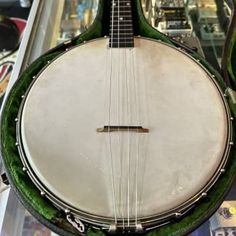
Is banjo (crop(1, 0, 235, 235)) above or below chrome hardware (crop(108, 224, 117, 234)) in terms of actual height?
above

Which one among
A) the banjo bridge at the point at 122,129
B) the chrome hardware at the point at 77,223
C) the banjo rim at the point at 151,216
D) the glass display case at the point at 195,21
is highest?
the glass display case at the point at 195,21

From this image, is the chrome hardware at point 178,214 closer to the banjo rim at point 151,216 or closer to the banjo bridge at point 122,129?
the banjo rim at point 151,216

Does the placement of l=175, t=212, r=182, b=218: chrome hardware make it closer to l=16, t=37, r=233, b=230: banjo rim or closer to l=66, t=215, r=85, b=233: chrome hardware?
l=16, t=37, r=233, b=230: banjo rim

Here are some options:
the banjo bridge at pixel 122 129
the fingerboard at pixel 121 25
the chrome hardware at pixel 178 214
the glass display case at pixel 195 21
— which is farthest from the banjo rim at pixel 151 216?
the glass display case at pixel 195 21

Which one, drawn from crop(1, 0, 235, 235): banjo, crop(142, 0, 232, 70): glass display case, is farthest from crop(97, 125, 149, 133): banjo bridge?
crop(142, 0, 232, 70): glass display case

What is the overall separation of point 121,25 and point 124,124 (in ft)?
1.19

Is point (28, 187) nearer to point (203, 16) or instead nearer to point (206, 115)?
point (206, 115)

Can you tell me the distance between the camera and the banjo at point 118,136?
2.27 ft

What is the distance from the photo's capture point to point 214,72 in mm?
945

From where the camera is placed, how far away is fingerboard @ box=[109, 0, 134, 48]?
3.18ft

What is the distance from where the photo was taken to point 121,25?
1019 millimetres

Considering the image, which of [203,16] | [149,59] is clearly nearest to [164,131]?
[149,59]

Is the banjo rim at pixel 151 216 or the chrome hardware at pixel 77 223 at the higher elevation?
the banjo rim at pixel 151 216

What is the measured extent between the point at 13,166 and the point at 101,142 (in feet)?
0.70
